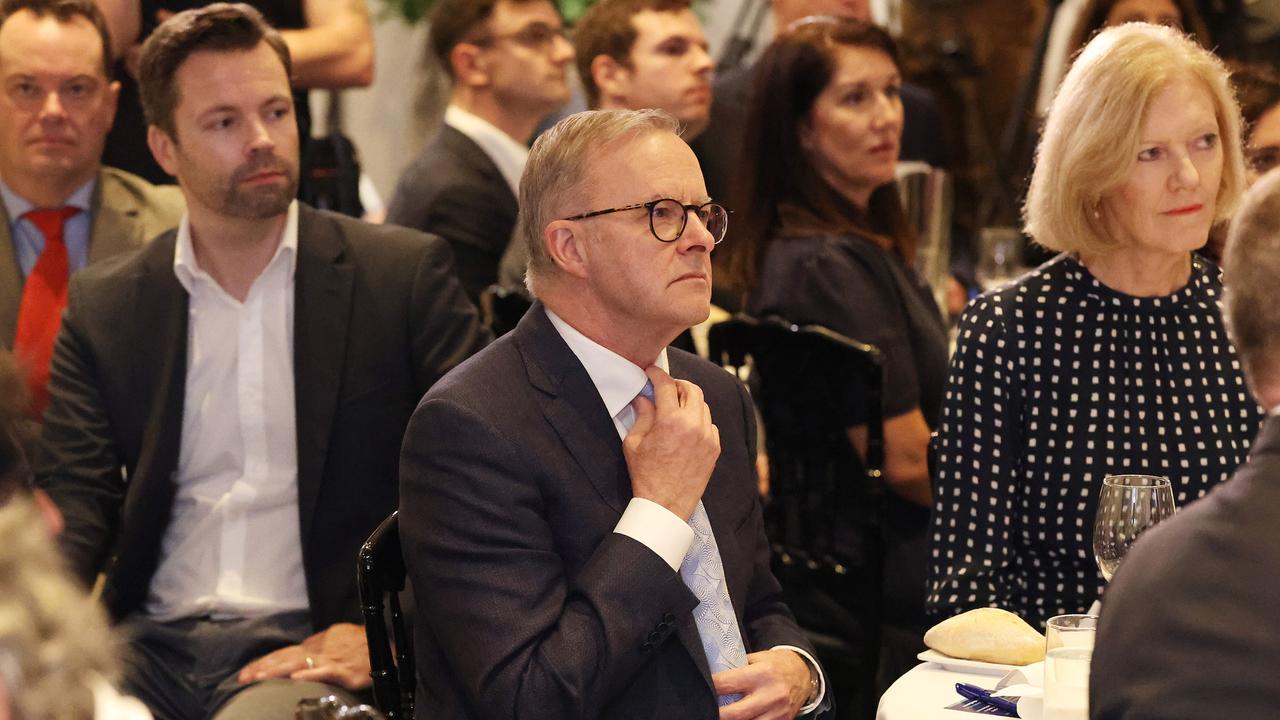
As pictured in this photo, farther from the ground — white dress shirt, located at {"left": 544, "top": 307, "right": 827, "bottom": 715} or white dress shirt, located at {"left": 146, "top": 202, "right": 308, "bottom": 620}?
white dress shirt, located at {"left": 544, "top": 307, "right": 827, "bottom": 715}

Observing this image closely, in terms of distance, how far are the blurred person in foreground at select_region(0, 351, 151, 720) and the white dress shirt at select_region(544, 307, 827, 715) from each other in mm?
1091

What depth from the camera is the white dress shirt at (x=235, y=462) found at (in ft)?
9.70

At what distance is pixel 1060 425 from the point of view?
108 inches

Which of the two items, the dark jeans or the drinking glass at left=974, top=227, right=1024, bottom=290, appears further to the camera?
the drinking glass at left=974, top=227, right=1024, bottom=290

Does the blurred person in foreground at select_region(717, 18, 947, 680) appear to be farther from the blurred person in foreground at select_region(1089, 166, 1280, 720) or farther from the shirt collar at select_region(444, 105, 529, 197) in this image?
the blurred person in foreground at select_region(1089, 166, 1280, 720)

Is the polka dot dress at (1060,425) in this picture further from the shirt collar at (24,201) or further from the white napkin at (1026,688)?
the shirt collar at (24,201)

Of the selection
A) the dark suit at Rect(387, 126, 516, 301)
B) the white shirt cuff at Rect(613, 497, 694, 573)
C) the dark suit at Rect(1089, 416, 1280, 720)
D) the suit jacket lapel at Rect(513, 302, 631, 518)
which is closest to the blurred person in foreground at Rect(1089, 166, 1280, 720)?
the dark suit at Rect(1089, 416, 1280, 720)

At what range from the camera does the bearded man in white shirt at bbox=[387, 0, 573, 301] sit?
4426mm

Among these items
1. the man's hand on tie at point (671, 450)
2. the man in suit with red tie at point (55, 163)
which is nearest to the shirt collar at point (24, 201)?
the man in suit with red tie at point (55, 163)

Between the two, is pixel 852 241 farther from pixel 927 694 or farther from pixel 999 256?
pixel 927 694

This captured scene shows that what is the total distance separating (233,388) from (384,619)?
1.00 meters

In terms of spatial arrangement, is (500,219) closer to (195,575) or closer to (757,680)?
(195,575)

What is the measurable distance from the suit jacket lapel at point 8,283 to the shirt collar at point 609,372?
68.3 inches

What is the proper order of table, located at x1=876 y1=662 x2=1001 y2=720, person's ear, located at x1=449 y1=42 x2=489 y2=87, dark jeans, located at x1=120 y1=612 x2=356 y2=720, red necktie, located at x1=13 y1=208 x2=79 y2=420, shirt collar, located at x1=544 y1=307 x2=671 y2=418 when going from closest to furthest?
table, located at x1=876 y1=662 x2=1001 y2=720 → shirt collar, located at x1=544 y1=307 x2=671 y2=418 → dark jeans, located at x1=120 y1=612 x2=356 y2=720 → red necktie, located at x1=13 y1=208 x2=79 y2=420 → person's ear, located at x1=449 y1=42 x2=489 y2=87
